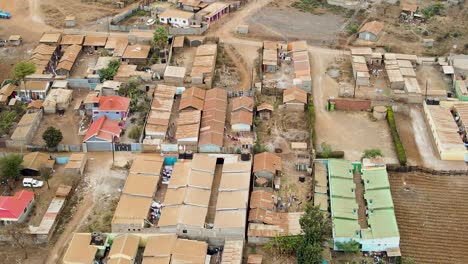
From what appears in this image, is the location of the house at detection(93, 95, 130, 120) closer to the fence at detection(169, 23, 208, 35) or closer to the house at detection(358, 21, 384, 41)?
the fence at detection(169, 23, 208, 35)

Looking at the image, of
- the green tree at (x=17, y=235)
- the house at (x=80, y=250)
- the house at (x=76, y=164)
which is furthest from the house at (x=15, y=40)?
the house at (x=80, y=250)

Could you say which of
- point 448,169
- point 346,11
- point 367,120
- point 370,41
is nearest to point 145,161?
point 367,120

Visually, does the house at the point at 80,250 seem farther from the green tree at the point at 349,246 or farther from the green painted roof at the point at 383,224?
the green painted roof at the point at 383,224

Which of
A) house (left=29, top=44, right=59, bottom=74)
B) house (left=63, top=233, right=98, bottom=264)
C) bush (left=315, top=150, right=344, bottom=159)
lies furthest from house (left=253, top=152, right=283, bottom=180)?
house (left=29, top=44, right=59, bottom=74)

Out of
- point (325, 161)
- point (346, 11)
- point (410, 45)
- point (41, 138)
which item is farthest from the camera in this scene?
point (346, 11)

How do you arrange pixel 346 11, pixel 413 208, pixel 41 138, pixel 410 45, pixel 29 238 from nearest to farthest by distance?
1. pixel 29 238
2. pixel 413 208
3. pixel 41 138
4. pixel 410 45
5. pixel 346 11

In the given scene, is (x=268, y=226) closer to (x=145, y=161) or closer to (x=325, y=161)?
(x=325, y=161)
